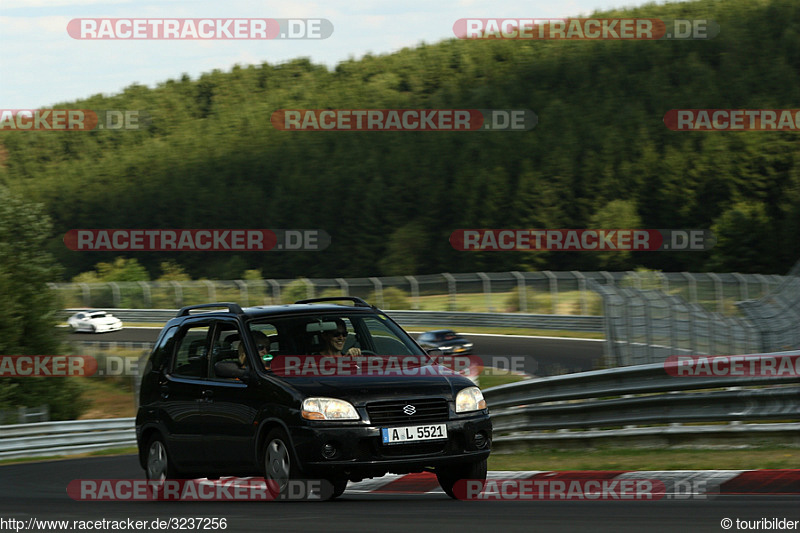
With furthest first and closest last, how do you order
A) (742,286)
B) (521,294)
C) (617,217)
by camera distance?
(617,217), (521,294), (742,286)

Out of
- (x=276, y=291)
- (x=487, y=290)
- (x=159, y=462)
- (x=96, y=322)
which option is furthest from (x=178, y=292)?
(x=159, y=462)

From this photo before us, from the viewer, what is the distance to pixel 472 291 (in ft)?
147

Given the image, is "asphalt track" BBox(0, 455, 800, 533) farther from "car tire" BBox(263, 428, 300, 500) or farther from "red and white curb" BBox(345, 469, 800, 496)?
"red and white curb" BBox(345, 469, 800, 496)

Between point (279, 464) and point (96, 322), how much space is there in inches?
2000

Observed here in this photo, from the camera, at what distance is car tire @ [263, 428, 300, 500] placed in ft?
24.6

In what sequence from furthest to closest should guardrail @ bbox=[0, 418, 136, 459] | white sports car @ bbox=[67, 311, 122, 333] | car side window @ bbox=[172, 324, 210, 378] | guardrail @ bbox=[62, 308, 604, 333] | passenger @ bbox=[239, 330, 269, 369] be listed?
white sports car @ bbox=[67, 311, 122, 333], guardrail @ bbox=[62, 308, 604, 333], guardrail @ bbox=[0, 418, 136, 459], car side window @ bbox=[172, 324, 210, 378], passenger @ bbox=[239, 330, 269, 369]

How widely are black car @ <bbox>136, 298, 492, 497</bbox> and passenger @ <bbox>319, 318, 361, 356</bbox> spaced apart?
3 centimetres

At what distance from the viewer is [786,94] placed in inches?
3718

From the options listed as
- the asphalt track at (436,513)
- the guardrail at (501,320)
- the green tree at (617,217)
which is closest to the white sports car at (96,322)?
the guardrail at (501,320)

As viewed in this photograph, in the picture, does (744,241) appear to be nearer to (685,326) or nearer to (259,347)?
(685,326)

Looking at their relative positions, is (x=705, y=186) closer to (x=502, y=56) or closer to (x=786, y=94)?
(x=786, y=94)

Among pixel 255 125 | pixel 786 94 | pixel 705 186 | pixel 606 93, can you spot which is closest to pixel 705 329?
pixel 705 186

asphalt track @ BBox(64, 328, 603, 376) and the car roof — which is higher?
the car roof

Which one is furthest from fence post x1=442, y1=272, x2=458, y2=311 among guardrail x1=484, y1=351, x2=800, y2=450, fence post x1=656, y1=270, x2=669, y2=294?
guardrail x1=484, y1=351, x2=800, y2=450
